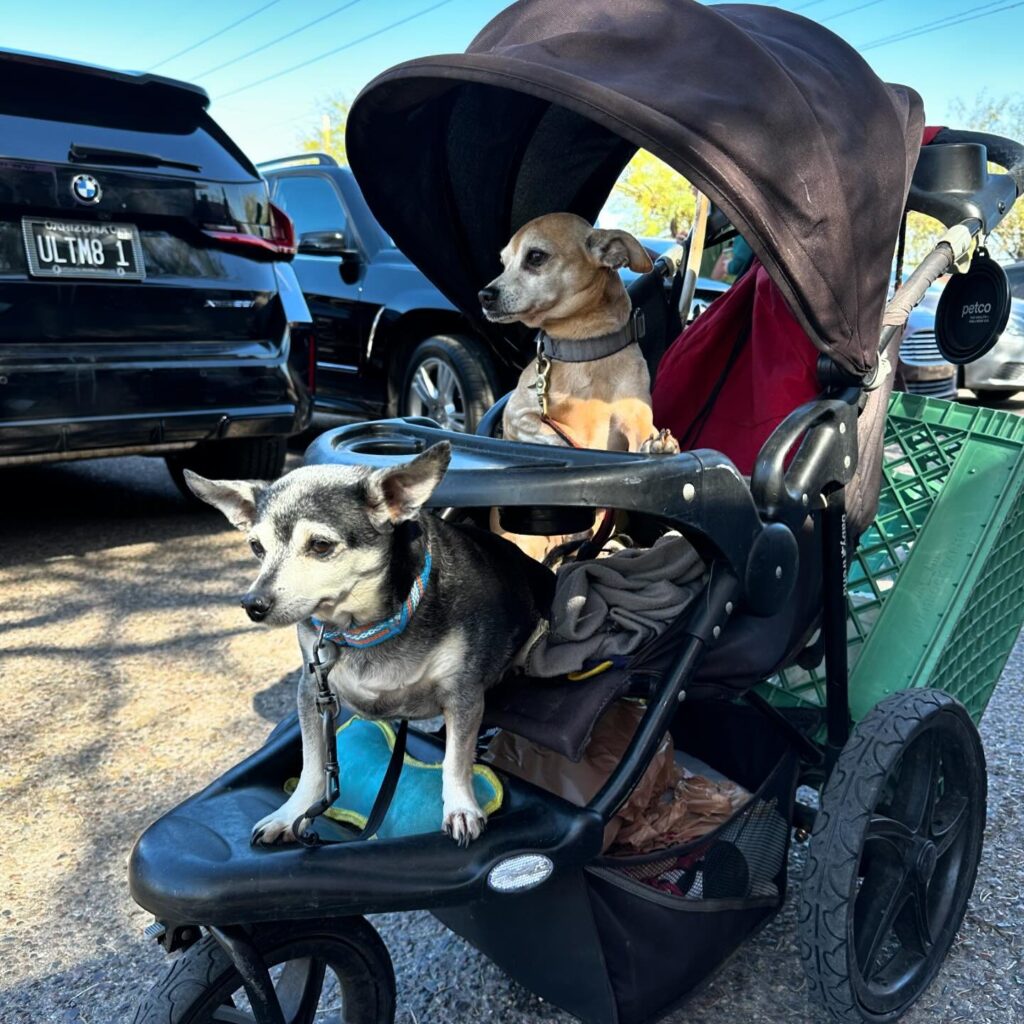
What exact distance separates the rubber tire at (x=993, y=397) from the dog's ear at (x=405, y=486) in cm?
970

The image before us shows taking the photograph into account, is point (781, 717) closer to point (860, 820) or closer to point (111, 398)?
point (860, 820)

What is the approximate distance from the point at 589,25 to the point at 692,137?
1.42ft

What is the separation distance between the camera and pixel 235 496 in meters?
1.74

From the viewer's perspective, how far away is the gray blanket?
1.92 meters

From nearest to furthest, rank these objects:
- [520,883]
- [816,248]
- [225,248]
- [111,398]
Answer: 1. [520,883]
2. [816,248]
3. [111,398]
4. [225,248]

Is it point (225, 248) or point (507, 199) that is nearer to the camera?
point (507, 199)

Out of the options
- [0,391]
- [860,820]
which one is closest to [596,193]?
[860,820]

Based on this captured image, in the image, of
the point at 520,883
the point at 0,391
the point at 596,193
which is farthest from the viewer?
the point at 0,391

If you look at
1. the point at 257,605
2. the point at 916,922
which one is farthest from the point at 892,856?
the point at 257,605

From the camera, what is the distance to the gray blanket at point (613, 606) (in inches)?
75.4

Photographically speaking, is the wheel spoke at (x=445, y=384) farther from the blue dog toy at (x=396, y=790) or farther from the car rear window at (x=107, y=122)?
the blue dog toy at (x=396, y=790)

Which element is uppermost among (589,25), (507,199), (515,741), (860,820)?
(589,25)

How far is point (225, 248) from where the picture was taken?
4637 mm

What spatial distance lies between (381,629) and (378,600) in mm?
50
